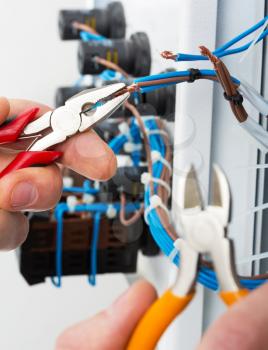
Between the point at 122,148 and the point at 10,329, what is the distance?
0.45m

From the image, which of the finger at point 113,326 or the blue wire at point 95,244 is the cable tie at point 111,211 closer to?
the blue wire at point 95,244

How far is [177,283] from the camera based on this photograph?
0.32 metres

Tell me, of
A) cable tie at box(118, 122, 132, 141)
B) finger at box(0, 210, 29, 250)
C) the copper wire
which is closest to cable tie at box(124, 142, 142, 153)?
cable tie at box(118, 122, 132, 141)

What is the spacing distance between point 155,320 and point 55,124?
24 cm

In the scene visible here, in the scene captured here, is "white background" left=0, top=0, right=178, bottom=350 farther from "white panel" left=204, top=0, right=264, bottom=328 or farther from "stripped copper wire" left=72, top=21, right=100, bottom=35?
"white panel" left=204, top=0, right=264, bottom=328

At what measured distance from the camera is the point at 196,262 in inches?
13.0

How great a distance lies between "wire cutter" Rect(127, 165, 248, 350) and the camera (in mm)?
310

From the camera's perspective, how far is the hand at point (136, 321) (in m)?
0.26

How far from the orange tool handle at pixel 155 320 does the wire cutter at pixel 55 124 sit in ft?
0.64

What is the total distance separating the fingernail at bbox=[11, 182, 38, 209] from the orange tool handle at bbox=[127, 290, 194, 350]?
0.22 metres

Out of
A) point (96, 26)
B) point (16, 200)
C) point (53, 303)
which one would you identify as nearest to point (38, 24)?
A: point (96, 26)

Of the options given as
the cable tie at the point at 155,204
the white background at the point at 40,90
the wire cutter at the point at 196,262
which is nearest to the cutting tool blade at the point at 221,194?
the wire cutter at the point at 196,262

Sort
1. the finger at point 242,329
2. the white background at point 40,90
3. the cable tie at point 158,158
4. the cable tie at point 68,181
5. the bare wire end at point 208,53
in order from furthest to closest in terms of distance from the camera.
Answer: the white background at point 40,90 < the cable tie at point 68,181 < the cable tie at point 158,158 < the bare wire end at point 208,53 < the finger at point 242,329

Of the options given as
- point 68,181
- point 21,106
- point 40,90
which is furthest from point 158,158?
point 40,90
